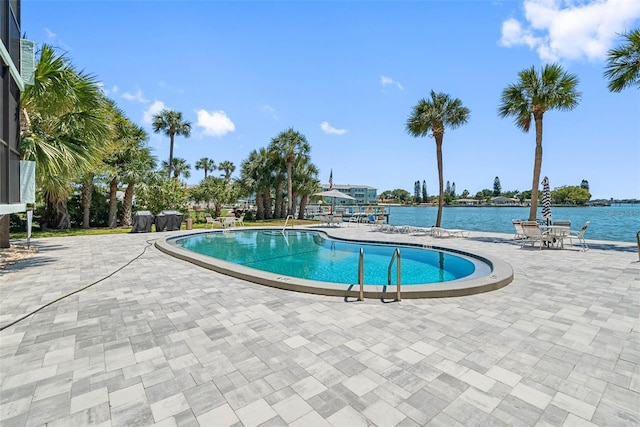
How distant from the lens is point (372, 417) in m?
1.98

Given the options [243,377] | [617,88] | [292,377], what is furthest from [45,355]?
[617,88]

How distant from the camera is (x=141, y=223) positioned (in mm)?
14398

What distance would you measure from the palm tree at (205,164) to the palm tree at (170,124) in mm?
25657

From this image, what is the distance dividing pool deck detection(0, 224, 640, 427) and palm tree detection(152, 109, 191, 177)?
28032 millimetres

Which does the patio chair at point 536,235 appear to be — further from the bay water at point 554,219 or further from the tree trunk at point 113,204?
the tree trunk at point 113,204

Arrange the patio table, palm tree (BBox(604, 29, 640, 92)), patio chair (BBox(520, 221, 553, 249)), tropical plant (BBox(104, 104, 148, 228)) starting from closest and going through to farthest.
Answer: the patio table < patio chair (BBox(520, 221, 553, 249)) < palm tree (BBox(604, 29, 640, 92)) < tropical plant (BBox(104, 104, 148, 228))

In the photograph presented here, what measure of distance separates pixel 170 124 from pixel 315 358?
32.4 m

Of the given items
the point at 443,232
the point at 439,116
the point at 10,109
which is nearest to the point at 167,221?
the point at 10,109

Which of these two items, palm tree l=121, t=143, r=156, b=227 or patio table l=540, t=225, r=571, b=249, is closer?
patio table l=540, t=225, r=571, b=249

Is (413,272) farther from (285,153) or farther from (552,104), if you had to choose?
(285,153)

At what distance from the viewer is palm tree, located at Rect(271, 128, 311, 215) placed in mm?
24094

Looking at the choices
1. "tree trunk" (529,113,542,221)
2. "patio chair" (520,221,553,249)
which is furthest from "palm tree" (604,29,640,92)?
"patio chair" (520,221,553,249)

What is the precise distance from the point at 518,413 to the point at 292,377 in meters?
1.69

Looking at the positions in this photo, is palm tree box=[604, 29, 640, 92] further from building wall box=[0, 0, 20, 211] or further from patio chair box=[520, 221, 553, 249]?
building wall box=[0, 0, 20, 211]
